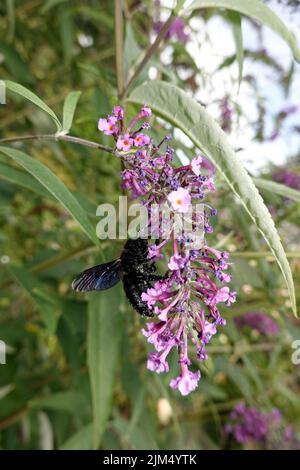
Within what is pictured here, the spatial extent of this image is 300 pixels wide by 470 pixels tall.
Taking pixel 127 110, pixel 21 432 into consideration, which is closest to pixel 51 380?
pixel 21 432

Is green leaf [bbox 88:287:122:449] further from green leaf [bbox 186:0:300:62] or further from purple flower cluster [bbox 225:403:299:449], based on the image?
purple flower cluster [bbox 225:403:299:449]

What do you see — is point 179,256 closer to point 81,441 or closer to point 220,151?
point 220,151

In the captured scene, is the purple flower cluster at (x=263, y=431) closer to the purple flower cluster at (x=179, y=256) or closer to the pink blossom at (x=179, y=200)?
the purple flower cluster at (x=179, y=256)

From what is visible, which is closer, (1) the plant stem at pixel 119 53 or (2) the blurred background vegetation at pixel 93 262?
(1) the plant stem at pixel 119 53

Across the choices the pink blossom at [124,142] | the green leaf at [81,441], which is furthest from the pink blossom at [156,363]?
the green leaf at [81,441]

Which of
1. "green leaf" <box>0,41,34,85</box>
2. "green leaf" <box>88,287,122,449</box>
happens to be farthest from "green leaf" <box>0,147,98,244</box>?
"green leaf" <box>0,41,34,85</box>

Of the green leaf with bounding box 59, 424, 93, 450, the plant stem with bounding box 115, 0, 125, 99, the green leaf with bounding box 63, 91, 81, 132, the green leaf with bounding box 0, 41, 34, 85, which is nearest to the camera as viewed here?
the green leaf with bounding box 63, 91, 81, 132

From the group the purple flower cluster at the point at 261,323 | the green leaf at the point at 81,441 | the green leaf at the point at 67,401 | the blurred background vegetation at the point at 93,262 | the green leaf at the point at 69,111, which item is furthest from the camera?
the purple flower cluster at the point at 261,323
